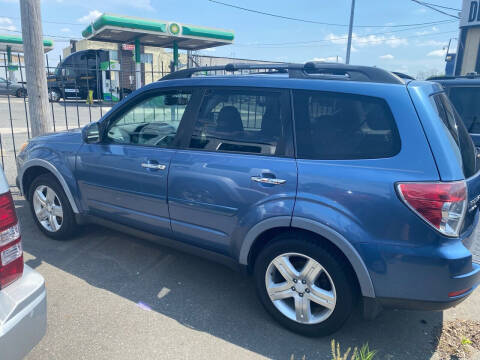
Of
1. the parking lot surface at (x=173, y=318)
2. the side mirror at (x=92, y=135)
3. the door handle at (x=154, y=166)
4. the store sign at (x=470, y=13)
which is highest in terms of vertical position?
the store sign at (x=470, y=13)

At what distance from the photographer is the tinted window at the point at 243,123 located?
8.82 feet

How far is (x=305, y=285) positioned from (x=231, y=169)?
3.21 ft

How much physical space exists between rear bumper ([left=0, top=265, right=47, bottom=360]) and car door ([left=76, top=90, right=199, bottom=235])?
134 centimetres

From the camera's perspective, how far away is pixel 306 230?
2.54 meters

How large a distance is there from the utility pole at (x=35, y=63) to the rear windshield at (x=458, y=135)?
5.23 m

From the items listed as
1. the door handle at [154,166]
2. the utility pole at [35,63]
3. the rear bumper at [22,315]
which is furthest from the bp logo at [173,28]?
the rear bumper at [22,315]

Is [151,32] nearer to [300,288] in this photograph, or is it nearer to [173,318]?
[173,318]

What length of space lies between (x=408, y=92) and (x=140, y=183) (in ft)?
7.34

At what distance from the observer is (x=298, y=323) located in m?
2.65

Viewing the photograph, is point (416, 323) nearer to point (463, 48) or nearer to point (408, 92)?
point (408, 92)

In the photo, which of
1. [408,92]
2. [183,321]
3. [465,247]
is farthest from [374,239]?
[183,321]

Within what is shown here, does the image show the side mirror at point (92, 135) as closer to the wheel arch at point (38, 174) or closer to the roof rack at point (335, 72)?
the wheel arch at point (38, 174)

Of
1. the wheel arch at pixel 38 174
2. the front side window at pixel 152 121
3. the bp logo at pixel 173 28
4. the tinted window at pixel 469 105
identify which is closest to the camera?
the front side window at pixel 152 121

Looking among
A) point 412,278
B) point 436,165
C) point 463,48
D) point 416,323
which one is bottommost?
point 416,323
